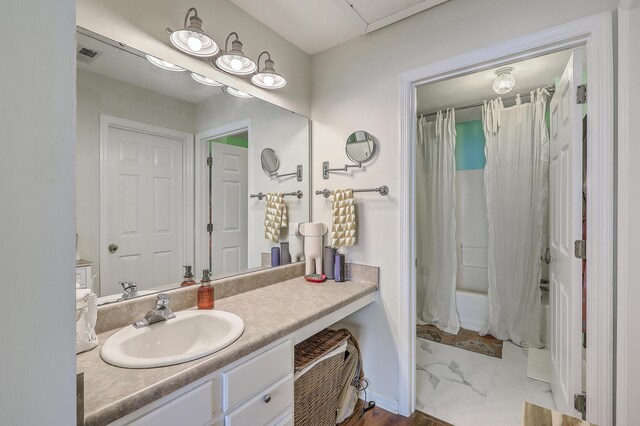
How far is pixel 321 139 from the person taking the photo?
6.97 ft

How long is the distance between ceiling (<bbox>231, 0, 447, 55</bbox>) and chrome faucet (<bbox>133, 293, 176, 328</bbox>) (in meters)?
1.56

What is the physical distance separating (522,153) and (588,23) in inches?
59.0

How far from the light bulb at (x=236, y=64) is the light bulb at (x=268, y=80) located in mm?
185

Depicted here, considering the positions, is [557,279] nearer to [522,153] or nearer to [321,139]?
[522,153]

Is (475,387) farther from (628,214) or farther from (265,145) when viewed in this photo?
(265,145)

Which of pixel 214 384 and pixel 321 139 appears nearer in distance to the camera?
pixel 214 384

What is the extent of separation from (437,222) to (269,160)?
1.93 metres

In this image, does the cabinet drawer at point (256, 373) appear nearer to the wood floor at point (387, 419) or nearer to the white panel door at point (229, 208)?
the white panel door at point (229, 208)

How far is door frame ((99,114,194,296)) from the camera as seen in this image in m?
1.23

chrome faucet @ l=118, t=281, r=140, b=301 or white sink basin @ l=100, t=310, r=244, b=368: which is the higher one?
chrome faucet @ l=118, t=281, r=140, b=301

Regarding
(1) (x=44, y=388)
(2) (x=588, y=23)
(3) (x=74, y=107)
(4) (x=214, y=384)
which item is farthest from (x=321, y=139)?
(1) (x=44, y=388)

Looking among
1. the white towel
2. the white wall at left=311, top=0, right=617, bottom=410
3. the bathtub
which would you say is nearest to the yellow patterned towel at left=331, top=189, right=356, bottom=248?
the white wall at left=311, top=0, right=617, bottom=410

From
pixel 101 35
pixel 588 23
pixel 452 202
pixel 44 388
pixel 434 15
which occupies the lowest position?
pixel 44 388

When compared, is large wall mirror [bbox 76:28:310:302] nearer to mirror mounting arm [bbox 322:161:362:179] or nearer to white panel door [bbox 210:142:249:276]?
white panel door [bbox 210:142:249:276]
